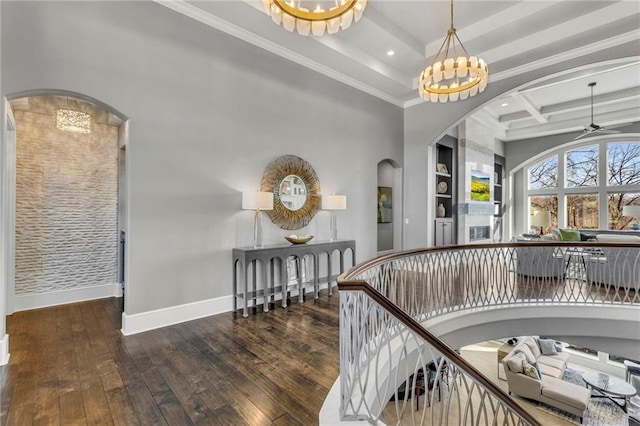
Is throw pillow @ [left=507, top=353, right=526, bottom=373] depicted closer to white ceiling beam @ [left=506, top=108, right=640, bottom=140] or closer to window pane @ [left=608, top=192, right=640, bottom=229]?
window pane @ [left=608, top=192, right=640, bottom=229]

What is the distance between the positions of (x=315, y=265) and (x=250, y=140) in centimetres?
215

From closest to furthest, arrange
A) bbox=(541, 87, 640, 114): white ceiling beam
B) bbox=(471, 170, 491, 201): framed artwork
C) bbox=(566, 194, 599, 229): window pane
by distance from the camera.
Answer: bbox=(541, 87, 640, 114): white ceiling beam
bbox=(471, 170, 491, 201): framed artwork
bbox=(566, 194, 599, 229): window pane

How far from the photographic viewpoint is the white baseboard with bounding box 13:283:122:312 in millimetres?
4109

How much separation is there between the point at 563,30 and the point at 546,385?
6.57 m

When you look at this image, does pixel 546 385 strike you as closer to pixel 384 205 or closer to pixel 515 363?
pixel 515 363

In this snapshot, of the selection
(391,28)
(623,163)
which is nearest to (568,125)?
(623,163)

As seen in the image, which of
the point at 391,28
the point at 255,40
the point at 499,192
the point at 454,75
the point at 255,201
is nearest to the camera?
the point at 454,75

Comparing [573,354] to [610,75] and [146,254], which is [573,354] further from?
[146,254]

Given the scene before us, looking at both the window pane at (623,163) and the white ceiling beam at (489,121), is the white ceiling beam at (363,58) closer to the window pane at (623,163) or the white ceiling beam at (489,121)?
the white ceiling beam at (489,121)

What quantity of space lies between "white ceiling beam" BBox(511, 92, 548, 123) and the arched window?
6.20 feet

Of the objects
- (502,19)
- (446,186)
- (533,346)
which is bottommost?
(533,346)

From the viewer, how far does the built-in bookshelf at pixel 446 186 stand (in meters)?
7.71

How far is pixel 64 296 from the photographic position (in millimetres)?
4434

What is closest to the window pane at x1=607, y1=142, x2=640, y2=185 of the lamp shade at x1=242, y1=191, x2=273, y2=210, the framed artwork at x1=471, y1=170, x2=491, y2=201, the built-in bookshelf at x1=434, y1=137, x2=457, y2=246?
the framed artwork at x1=471, y1=170, x2=491, y2=201
